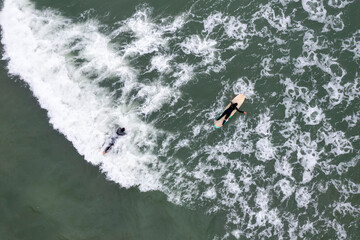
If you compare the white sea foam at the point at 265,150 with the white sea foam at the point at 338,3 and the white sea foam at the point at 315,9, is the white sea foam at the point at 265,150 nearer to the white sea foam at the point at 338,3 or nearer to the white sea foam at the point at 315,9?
the white sea foam at the point at 315,9

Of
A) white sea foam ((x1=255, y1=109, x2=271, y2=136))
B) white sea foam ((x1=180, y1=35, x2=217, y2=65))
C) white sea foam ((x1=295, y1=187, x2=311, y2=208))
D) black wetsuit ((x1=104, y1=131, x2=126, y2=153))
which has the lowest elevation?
black wetsuit ((x1=104, y1=131, x2=126, y2=153))

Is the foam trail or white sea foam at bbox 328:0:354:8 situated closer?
the foam trail

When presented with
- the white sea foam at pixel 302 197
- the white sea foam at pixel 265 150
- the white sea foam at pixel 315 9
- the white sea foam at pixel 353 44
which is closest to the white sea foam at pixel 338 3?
the white sea foam at pixel 315 9

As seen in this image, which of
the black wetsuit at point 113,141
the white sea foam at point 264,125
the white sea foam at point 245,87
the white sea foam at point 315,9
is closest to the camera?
the white sea foam at point 264,125

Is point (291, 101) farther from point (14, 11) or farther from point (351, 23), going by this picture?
point (14, 11)

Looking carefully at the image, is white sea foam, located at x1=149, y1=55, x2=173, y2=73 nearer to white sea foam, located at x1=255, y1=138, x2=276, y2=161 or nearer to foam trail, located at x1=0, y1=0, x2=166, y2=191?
foam trail, located at x1=0, y1=0, x2=166, y2=191

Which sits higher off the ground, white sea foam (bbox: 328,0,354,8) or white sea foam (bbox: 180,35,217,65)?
white sea foam (bbox: 328,0,354,8)

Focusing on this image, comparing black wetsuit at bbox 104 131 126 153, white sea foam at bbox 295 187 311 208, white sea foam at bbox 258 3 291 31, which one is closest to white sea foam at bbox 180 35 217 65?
white sea foam at bbox 258 3 291 31

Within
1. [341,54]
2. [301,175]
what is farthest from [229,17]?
[301,175]

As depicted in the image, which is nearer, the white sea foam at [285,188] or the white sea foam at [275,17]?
the white sea foam at [285,188]
